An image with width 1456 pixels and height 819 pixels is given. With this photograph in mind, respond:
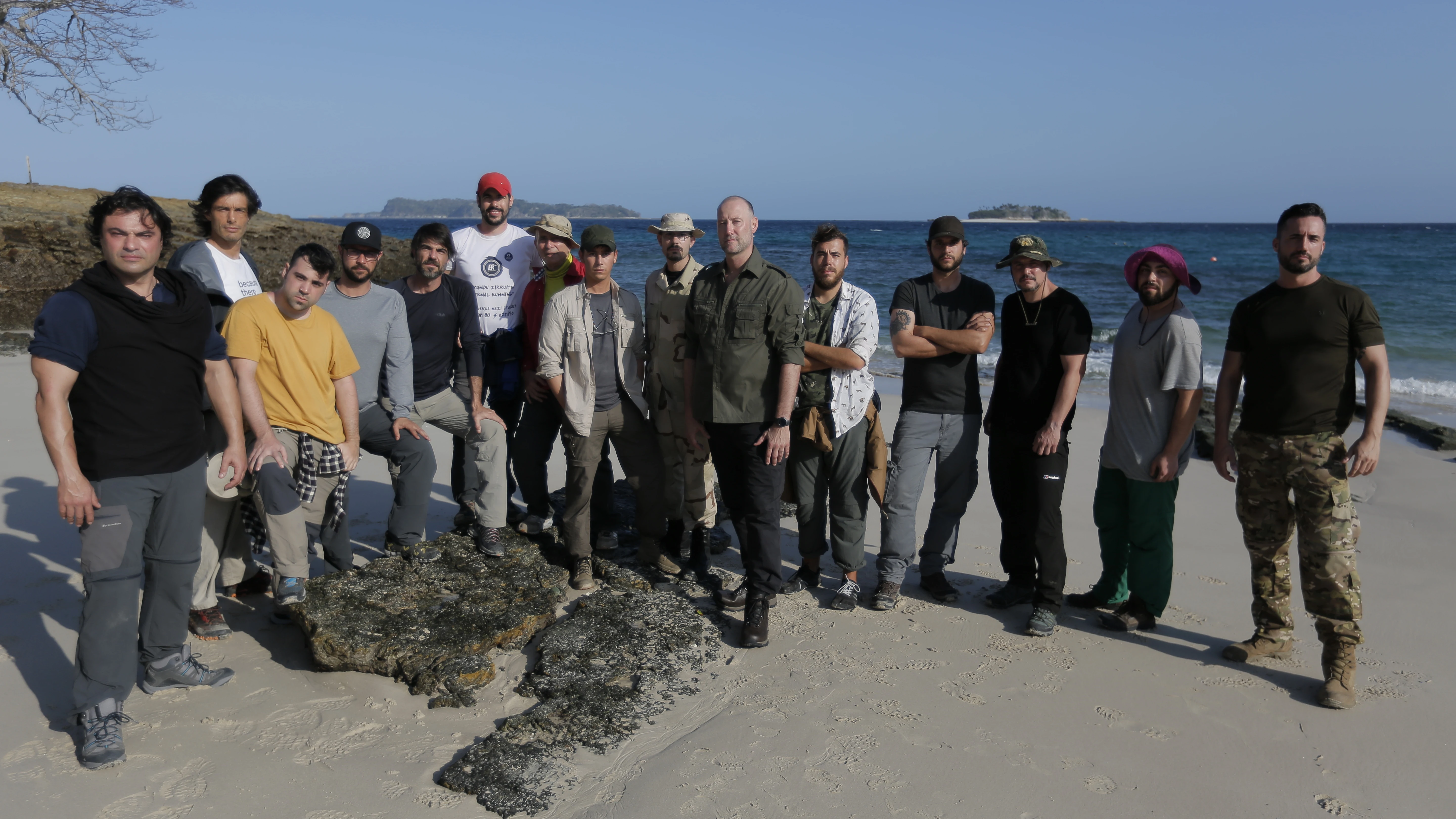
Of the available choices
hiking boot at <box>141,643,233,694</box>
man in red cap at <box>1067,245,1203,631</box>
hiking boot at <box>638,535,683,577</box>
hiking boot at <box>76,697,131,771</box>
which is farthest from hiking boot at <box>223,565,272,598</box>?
man in red cap at <box>1067,245,1203,631</box>

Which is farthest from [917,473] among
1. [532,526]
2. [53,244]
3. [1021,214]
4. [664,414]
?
[1021,214]

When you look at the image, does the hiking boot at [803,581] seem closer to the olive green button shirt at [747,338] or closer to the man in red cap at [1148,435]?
the olive green button shirt at [747,338]

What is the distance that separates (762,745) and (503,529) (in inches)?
90.1

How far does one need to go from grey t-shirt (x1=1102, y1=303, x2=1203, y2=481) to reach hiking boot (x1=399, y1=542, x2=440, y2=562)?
359 cm

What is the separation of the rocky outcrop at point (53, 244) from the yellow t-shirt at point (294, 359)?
714cm

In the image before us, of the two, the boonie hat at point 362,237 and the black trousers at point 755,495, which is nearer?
the black trousers at point 755,495

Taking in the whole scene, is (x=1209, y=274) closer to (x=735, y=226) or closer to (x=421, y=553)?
(x=735, y=226)

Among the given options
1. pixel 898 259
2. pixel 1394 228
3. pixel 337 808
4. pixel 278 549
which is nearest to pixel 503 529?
pixel 278 549

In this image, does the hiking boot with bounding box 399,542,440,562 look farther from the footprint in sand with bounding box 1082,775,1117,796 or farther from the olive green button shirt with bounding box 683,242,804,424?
the footprint in sand with bounding box 1082,775,1117,796

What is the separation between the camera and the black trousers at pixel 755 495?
4137 millimetres

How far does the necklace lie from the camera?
4.23 m

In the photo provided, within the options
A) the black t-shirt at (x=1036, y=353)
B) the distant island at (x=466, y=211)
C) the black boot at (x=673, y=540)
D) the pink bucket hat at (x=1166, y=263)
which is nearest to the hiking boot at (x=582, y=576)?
the black boot at (x=673, y=540)

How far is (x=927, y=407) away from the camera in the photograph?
14.8ft

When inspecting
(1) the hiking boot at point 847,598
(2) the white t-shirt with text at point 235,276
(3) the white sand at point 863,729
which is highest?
(2) the white t-shirt with text at point 235,276
